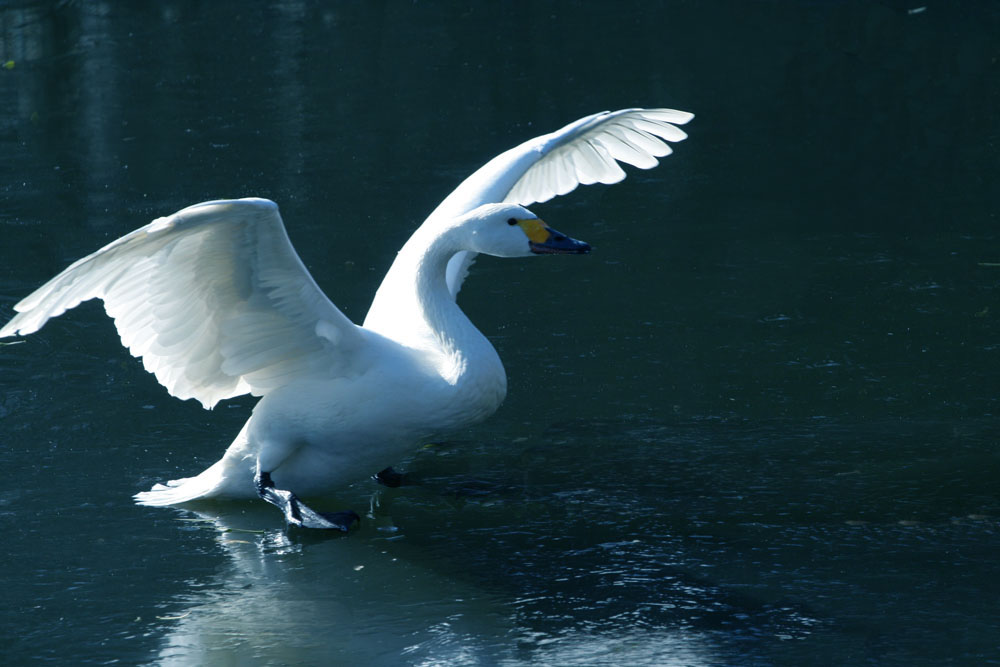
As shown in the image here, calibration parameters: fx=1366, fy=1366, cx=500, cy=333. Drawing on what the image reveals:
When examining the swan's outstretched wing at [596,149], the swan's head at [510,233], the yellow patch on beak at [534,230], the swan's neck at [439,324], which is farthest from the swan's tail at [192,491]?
the swan's outstretched wing at [596,149]

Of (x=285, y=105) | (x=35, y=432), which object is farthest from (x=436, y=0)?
(x=35, y=432)

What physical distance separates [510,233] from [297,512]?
1.51 meters

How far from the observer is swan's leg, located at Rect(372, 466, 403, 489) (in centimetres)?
634

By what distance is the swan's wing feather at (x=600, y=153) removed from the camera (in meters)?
8.10

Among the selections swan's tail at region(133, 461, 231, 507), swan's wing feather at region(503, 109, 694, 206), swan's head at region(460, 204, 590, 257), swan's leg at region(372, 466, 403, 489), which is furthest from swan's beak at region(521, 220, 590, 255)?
swan's wing feather at region(503, 109, 694, 206)

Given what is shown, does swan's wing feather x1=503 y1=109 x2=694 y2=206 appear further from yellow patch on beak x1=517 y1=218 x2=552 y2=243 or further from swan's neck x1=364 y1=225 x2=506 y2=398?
yellow patch on beak x1=517 y1=218 x2=552 y2=243

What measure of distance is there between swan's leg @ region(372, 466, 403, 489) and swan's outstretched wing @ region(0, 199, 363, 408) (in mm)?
690

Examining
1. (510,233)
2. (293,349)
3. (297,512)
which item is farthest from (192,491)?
(510,233)

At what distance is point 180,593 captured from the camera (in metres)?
5.29

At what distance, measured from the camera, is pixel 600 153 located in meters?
8.30

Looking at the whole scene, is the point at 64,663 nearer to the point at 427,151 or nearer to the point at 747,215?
the point at 747,215

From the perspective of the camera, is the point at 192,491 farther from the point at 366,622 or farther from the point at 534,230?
the point at 534,230

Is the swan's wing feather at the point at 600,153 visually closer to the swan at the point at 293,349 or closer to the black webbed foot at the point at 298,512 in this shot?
the swan at the point at 293,349

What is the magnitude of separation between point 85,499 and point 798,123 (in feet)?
26.7
